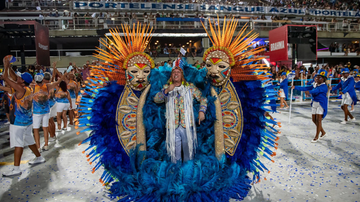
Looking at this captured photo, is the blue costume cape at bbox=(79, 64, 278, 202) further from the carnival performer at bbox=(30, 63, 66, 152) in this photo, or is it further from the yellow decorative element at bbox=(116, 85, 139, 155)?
the carnival performer at bbox=(30, 63, 66, 152)

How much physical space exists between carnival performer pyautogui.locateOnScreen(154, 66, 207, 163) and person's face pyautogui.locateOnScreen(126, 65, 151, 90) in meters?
0.30

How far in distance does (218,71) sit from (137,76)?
1.11 metres

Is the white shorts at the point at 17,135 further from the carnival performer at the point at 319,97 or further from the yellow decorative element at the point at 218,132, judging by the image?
the carnival performer at the point at 319,97

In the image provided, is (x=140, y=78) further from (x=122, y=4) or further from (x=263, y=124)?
(x=122, y=4)

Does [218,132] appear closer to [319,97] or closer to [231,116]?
[231,116]

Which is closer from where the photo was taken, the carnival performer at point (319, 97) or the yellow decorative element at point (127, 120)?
the yellow decorative element at point (127, 120)

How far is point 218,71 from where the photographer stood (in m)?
3.33

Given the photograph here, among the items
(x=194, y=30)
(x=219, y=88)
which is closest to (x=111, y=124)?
(x=219, y=88)

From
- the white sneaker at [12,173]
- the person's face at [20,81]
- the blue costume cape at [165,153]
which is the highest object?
the person's face at [20,81]

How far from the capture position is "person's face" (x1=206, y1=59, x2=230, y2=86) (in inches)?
130

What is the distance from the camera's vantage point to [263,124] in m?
3.35

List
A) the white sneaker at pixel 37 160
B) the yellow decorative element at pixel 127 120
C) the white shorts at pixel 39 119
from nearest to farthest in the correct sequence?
the yellow decorative element at pixel 127 120
the white sneaker at pixel 37 160
the white shorts at pixel 39 119

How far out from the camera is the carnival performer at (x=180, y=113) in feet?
10.6

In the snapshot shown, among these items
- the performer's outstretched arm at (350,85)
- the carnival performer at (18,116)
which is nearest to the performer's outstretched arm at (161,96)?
the carnival performer at (18,116)
